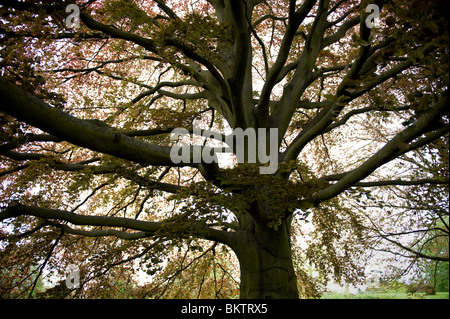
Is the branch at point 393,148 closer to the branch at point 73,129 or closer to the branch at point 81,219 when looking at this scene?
the branch at point 81,219

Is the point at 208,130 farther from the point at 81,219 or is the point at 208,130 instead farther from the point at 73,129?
the point at 73,129

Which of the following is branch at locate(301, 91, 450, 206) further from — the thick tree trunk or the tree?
the thick tree trunk

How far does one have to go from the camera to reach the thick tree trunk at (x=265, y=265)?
4617mm

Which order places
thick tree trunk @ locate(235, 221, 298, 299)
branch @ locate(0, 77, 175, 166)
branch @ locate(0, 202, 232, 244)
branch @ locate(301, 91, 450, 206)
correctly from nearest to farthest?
branch @ locate(0, 77, 175, 166) → branch @ locate(301, 91, 450, 206) → branch @ locate(0, 202, 232, 244) → thick tree trunk @ locate(235, 221, 298, 299)

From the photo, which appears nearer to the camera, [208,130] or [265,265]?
[265,265]

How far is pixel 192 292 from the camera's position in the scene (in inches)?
324

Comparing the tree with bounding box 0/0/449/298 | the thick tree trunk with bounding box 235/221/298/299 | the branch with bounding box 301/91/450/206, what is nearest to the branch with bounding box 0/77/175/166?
the tree with bounding box 0/0/449/298

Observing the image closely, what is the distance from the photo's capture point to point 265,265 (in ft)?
15.6

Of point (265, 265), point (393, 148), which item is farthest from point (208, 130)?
point (393, 148)

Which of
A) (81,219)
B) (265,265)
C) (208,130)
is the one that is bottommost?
(265,265)

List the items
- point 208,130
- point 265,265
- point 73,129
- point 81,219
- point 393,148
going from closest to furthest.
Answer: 1. point 73,129
2. point 393,148
3. point 81,219
4. point 265,265
5. point 208,130

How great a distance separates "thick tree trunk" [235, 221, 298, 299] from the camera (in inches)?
182

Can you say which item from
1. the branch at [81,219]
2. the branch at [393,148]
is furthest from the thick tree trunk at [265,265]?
the branch at [393,148]
